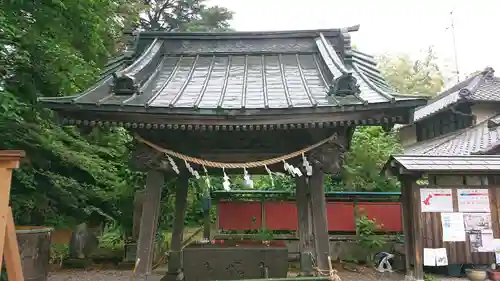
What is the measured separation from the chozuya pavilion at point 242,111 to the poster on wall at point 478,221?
16.0 feet

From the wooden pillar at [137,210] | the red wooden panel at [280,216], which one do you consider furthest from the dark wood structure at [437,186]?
the wooden pillar at [137,210]

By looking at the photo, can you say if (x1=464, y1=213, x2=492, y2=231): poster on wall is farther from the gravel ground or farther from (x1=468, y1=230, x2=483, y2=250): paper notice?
the gravel ground

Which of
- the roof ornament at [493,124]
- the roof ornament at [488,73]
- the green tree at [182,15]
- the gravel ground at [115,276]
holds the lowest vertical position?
the gravel ground at [115,276]

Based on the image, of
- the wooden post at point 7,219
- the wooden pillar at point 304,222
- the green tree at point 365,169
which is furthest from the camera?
the green tree at point 365,169

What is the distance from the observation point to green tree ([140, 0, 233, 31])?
20.9m

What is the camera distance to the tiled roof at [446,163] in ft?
29.6

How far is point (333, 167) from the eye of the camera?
595 cm

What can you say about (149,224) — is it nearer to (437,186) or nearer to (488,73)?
(437,186)

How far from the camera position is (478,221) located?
9.38m

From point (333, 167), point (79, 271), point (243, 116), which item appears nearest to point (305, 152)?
point (333, 167)

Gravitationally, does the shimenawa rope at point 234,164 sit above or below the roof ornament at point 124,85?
below

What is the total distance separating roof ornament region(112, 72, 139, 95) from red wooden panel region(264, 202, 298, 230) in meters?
7.41

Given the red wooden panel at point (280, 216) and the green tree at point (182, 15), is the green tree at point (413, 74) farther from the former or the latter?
the red wooden panel at point (280, 216)

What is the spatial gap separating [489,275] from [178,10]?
65.8 feet
